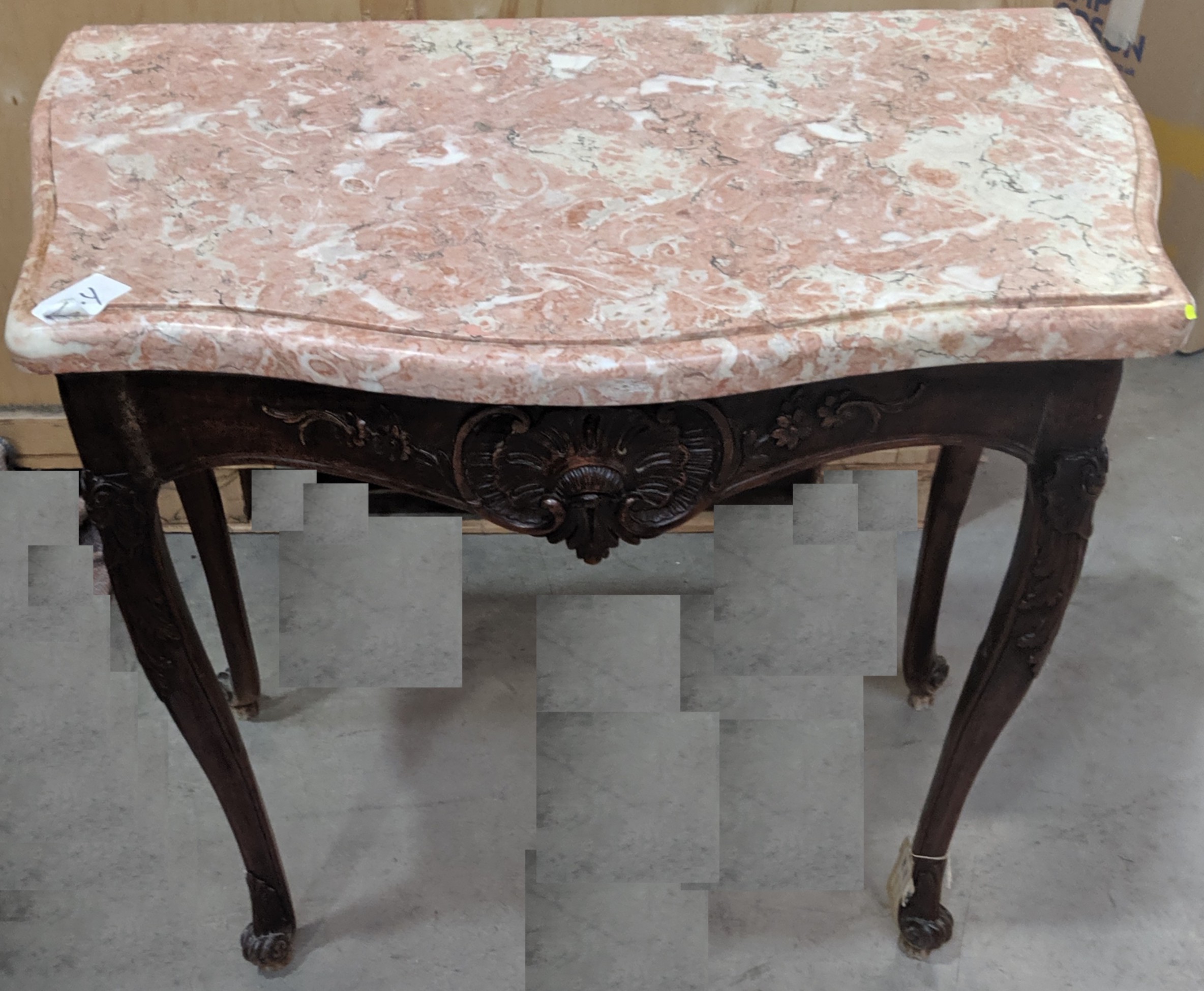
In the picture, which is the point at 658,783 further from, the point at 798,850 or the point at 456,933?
the point at 456,933

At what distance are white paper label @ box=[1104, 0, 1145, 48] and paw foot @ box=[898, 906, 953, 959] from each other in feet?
4.46

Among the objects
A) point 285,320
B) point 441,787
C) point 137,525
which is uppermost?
A: point 285,320

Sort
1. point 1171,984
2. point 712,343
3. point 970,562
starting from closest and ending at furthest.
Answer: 1. point 712,343
2. point 1171,984
3. point 970,562

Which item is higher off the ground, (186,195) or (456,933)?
(186,195)

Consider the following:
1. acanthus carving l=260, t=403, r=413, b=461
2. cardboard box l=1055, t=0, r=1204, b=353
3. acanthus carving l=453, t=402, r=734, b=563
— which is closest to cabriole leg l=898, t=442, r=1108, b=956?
acanthus carving l=453, t=402, r=734, b=563

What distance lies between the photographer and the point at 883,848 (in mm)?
1287

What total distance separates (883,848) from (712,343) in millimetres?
764

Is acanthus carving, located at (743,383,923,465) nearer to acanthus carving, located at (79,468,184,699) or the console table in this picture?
the console table

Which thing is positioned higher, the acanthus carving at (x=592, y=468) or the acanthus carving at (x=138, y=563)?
the acanthus carving at (x=592, y=468)

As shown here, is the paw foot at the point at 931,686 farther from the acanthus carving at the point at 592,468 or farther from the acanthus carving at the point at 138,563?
the acanthus carving at the point at 138,563

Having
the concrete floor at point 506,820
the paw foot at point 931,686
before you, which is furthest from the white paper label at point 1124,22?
the paw foot at point 931,686

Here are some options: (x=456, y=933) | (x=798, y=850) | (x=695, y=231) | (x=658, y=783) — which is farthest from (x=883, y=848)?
(x=695, y=231)

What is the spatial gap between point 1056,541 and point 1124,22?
1.31m

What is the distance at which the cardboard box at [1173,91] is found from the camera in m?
1.73
